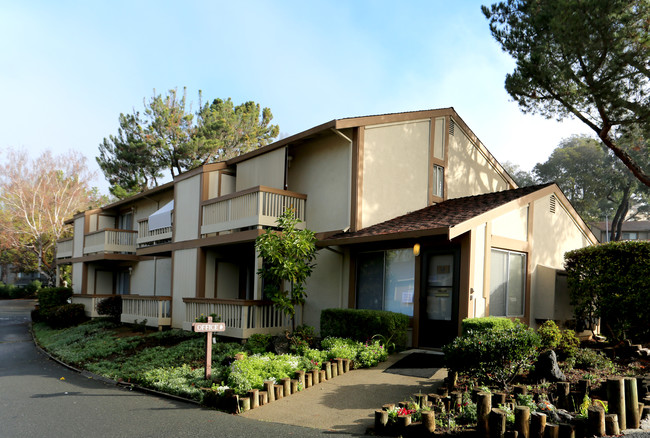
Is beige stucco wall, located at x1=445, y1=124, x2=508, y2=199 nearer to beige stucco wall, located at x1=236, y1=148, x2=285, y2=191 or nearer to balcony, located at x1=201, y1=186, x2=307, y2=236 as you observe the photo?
balcony, located at x1=201, y1=186, x2=307, y2=236

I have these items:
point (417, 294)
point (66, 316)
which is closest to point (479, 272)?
point (417, 294)

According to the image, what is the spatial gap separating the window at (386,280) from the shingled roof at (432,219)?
73 centimetres

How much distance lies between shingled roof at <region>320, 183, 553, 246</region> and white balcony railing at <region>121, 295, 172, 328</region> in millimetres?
7246

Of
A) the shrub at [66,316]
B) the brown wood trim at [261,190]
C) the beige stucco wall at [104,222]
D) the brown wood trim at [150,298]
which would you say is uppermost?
the brown wood trim at [261,190]

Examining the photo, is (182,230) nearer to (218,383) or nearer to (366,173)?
(366,173)

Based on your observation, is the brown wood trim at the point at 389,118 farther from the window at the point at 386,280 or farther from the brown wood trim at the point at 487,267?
the brown wood trim at the point at 487,267

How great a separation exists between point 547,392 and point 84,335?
16564mm

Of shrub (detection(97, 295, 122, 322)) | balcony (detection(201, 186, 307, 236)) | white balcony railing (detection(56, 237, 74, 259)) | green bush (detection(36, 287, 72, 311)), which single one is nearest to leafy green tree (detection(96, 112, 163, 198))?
white balcony railing (detection(56, 237, 74, 259))

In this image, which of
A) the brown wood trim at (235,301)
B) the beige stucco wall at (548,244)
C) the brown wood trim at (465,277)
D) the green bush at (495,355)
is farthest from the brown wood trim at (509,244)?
the brown wood trim at (235,301)

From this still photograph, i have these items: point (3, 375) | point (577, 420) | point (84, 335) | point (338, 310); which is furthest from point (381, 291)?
point (84, 335)

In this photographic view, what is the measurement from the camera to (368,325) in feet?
37.9

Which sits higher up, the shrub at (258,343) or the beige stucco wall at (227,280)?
the beige stucco wall at (227,280)

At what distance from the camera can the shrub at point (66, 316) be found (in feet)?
74.8

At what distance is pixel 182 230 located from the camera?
1786 centimetres
